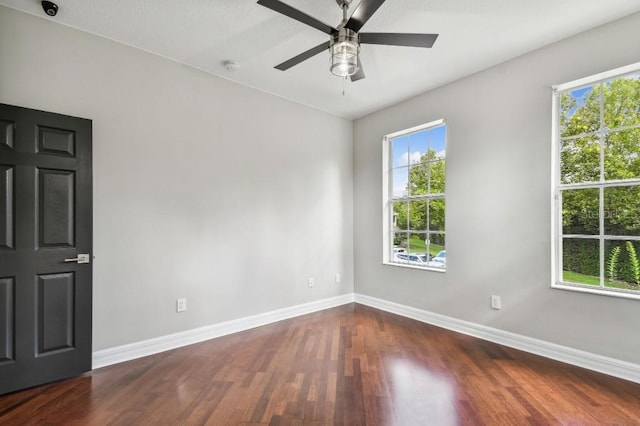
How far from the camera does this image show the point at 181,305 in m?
3.14

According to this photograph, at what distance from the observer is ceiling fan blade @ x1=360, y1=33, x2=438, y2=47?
6.62ft

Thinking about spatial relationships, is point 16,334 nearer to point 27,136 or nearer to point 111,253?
point 111,253

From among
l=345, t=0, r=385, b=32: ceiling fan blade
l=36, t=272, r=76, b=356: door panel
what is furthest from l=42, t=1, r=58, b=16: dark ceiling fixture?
l=345, t=0, r=385, b=32: ceiling fan blade

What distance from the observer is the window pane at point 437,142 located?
384 cm

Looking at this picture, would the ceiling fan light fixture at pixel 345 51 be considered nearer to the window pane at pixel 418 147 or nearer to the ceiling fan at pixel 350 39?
the ceiling fan at pixel 350 39

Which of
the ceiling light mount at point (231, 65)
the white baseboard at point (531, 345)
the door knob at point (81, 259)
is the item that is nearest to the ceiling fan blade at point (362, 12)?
the ceiling light mount at point (231, 65)

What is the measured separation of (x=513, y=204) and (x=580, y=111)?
986mm

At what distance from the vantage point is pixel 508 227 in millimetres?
3160

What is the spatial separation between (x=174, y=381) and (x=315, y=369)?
112cm

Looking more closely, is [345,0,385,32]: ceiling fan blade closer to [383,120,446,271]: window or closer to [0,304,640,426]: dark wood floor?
[383,120,446,271]: window

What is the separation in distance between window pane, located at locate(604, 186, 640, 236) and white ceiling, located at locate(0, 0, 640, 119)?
1.41m

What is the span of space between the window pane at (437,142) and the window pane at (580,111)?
3.90 ft

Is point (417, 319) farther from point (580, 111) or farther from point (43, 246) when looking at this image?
point (43, 246)

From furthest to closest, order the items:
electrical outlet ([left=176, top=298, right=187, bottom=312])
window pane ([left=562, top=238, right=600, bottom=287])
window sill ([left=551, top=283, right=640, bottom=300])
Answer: electrical outlet ([left=176, top=298, right=187, bottom=312]), window pane ([left=562, top=238, right=600, bottom=287]), window sill ([left=551, top=283, right=640, bottom=300])
